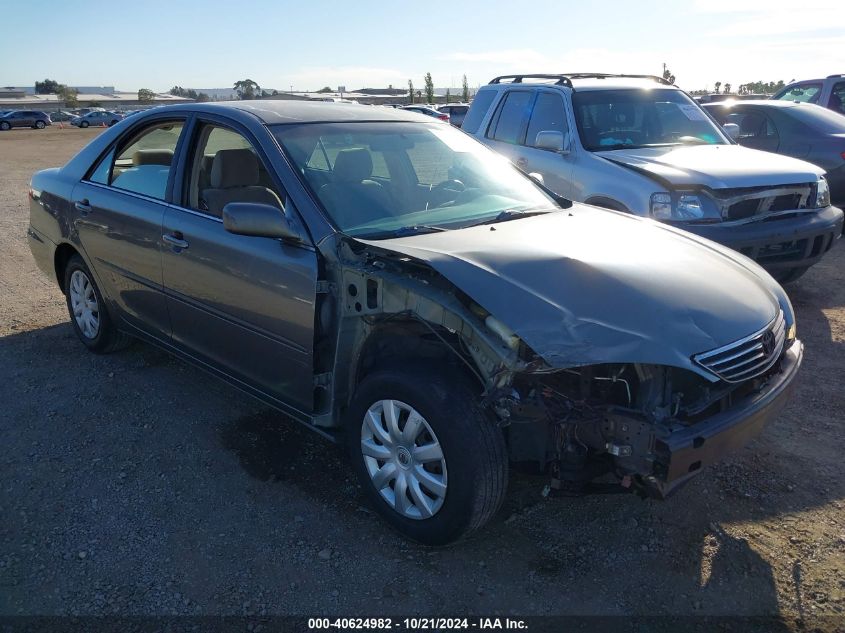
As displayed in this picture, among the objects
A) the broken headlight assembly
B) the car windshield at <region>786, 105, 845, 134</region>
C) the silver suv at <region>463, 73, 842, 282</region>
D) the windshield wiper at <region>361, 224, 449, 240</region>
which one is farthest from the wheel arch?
the car windshield at <region>786, 105, 845, 134</region>

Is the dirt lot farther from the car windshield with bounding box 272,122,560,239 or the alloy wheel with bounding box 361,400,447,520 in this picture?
the car windshield with bounding box 272,122,560,239

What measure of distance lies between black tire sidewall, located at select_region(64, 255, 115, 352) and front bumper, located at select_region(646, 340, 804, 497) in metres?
4.01

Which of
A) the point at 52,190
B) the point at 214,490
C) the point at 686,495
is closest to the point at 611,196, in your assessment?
the point at 686,495

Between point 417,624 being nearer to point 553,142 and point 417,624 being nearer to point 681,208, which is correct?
point 681,208

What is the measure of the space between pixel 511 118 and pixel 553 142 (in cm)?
120

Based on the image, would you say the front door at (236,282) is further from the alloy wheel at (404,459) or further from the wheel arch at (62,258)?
the wheel arch at (62,258)

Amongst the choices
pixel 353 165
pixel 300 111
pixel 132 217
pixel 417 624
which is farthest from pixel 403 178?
pixel 417 624

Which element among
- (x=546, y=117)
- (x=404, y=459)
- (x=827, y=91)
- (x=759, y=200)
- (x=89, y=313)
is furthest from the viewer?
(x=827, y=91)

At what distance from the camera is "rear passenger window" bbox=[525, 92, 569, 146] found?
6867 mm

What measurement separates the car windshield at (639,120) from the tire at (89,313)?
14.2ft

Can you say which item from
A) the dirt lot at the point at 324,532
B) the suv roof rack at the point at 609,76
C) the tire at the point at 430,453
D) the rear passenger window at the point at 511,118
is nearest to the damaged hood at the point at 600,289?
the tire at the point at 430,453

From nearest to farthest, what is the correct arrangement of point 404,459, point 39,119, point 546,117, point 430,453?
point 430,453 < point 404,459 < point 546,117 < point 39,119

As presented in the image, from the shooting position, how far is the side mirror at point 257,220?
3.24 m

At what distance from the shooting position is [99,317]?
5.14 metres
